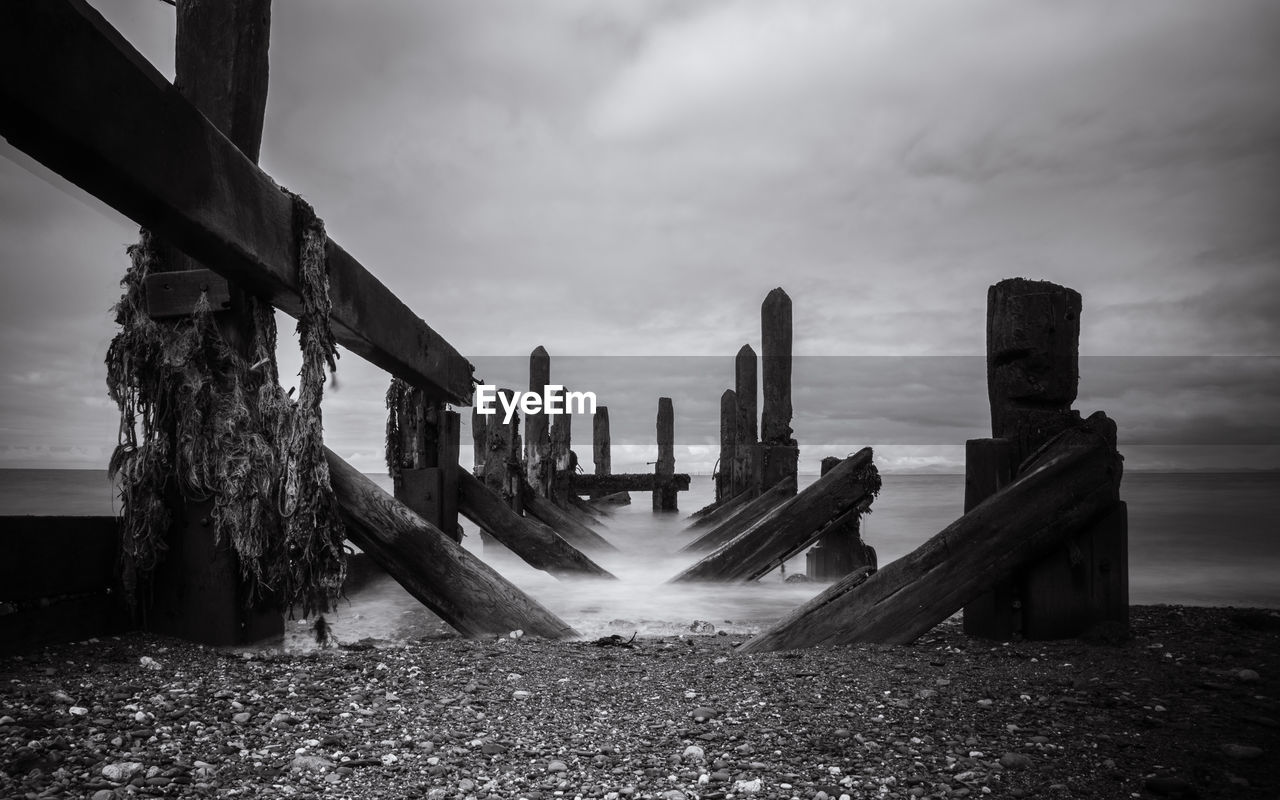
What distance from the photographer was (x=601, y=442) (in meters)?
27.6

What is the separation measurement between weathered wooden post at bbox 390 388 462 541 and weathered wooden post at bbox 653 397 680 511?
15233 mm

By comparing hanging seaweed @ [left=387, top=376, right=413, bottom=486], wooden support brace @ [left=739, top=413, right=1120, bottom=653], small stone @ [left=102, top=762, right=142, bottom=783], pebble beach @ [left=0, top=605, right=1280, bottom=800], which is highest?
hanging seaweed @ [left=387, top=376, right=413, bottom=486]

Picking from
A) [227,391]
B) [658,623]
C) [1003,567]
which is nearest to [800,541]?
[658,623]

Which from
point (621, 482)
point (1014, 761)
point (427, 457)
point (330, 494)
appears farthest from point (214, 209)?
point (621, 482)

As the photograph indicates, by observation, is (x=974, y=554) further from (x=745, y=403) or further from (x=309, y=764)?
(x=745, y=403)

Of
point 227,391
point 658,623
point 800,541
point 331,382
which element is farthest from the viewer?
point 800,541

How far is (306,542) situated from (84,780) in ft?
4.42

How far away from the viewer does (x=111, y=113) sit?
68.4 inches

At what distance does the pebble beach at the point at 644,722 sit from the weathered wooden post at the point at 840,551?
3.75 meters

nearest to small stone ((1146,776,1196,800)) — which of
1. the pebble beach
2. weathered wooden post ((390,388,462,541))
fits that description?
the pebble beach

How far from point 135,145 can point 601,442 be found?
25863mm

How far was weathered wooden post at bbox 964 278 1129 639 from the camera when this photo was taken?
3322mm

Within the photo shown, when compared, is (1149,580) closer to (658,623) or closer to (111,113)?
(658,623)

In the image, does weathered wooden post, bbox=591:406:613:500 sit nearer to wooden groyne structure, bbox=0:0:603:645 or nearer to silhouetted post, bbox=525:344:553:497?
silhouetted post, bbox=525:344:553:497
